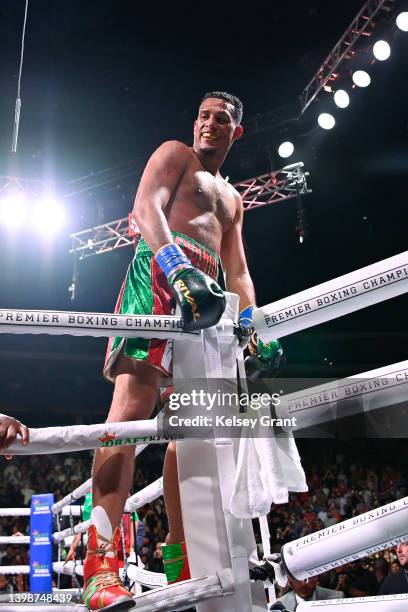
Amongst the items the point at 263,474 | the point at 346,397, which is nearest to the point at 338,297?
the point at 346,397

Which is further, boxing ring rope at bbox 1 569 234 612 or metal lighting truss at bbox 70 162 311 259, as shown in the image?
metal lighting truss at bbox 70 162 311 259

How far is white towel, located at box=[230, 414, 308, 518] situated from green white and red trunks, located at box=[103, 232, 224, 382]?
15.4 inches

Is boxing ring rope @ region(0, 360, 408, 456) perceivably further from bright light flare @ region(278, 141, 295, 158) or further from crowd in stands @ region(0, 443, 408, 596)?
bright light flare @ region(278, 141, 295, 158)

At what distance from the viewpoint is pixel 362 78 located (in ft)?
17.6

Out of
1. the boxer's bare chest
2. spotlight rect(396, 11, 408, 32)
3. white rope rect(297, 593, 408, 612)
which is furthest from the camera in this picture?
spotlight rect(396, 11, 408, 32)

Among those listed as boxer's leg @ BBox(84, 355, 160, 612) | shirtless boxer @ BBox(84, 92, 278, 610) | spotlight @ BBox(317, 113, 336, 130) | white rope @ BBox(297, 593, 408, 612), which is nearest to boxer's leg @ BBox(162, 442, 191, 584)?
shirtless boxer @ BBox(84, 92, 278, 610)

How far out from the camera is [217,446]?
1272 mm

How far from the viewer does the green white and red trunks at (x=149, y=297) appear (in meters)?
1.57

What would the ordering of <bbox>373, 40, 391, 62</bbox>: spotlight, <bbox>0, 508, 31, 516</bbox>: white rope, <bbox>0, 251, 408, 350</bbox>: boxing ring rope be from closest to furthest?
1. <bbox>0, 251, 408, 350</bbox>: boxing ring rope
2. <bbox>0, 508, 31, 516</bbox>: white rope
3. <bbox>373, 40, 391, 62</bbox>: spotlight

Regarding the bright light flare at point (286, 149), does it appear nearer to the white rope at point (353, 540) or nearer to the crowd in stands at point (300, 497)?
the crowd in stands at point (300, 497)

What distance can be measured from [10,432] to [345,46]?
4961 mm

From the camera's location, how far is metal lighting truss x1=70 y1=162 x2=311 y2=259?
6387 millimetres

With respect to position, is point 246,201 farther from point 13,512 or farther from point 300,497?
point 13,512

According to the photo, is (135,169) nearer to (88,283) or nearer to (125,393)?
(88,283)
